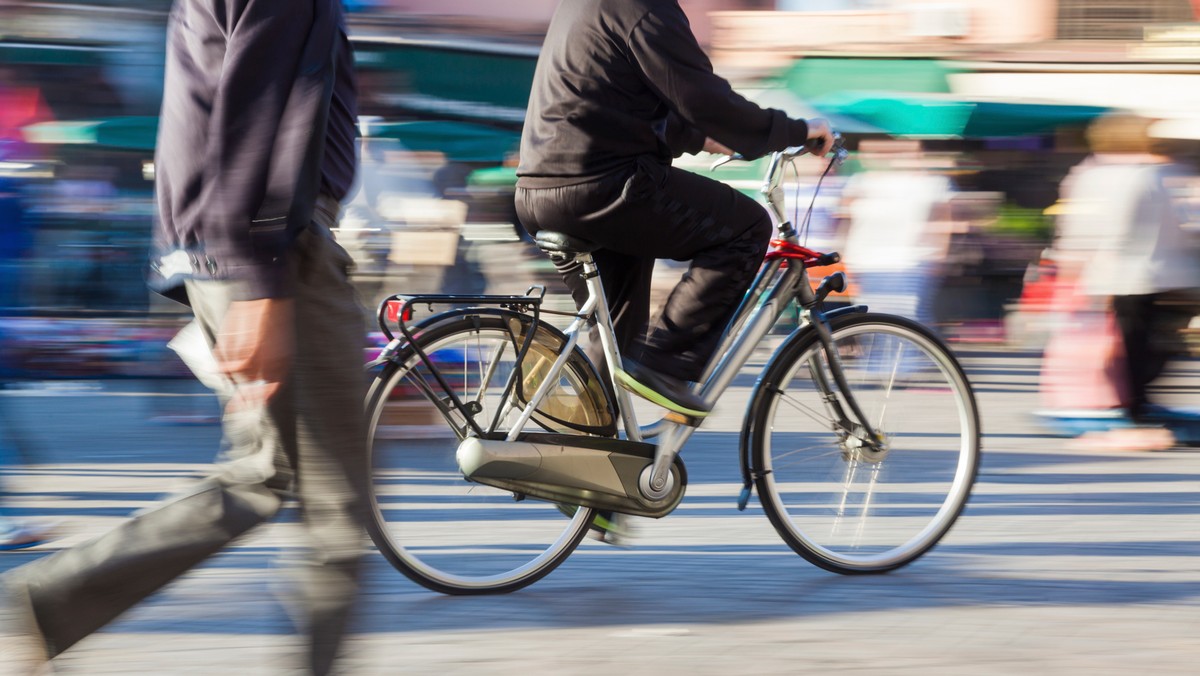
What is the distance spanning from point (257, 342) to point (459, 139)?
887 cm

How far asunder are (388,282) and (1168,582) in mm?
4818

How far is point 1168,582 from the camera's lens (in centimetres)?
459

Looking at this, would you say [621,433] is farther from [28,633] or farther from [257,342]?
[28,633]

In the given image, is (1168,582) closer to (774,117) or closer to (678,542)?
(678,542)

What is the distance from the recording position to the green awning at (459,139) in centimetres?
1081

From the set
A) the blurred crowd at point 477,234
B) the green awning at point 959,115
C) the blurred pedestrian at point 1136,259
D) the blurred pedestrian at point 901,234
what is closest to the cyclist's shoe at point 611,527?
the blurred crowd at point 477,234

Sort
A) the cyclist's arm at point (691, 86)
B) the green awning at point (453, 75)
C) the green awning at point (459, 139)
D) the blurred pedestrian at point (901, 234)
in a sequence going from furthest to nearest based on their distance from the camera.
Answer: the green awning at point (453, 75)
the green awning at point (459, 139)
the blurred pedestrian at point (901, 234)
the cyclist's arm at point (691, 86)

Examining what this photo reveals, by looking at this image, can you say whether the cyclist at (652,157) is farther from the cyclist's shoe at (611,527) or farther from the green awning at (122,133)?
the green awning at (122,133)

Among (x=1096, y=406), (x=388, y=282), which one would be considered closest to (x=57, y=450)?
(x=388, y=282)

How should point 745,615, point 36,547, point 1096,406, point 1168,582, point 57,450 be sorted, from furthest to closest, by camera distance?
point 1096,406
point 57,450
point 36,547
point 1168,582
point 745,615

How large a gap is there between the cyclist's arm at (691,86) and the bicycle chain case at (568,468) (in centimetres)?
93

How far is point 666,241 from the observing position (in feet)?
13.6

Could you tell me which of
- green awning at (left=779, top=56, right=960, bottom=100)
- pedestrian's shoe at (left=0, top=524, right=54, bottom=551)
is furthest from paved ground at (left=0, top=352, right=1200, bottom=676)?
green awning at (left=779, top=56, right=960, bottom=100)

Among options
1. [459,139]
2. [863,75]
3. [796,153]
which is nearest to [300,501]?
[796,153]
